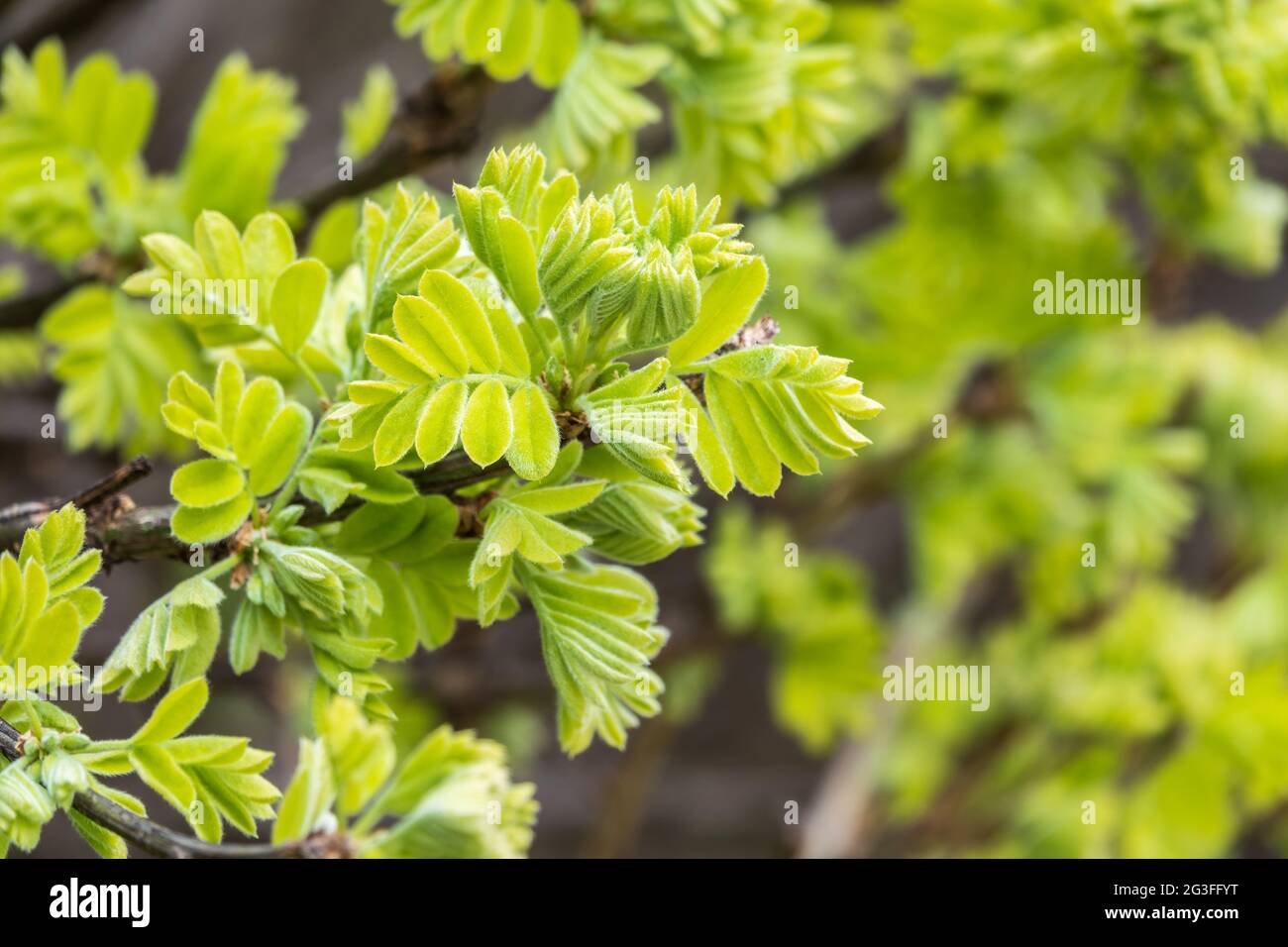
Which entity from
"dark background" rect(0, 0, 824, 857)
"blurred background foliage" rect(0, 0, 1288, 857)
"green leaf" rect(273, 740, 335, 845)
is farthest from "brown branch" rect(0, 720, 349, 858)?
"dark background" rect(0, 0, 824, 857)

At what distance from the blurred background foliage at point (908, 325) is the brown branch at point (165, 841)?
0.24 m

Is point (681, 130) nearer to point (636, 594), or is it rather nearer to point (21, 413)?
point (636, 594)

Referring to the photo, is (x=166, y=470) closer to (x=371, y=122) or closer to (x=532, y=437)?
(x=371, y=122)

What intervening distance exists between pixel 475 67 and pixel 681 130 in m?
0.09

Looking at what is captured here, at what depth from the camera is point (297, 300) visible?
34 cm

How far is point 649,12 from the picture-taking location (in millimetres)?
475

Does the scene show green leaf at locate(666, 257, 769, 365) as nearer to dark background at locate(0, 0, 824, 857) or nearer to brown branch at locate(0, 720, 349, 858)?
brown branch at locate(0, 720, 349, 858)

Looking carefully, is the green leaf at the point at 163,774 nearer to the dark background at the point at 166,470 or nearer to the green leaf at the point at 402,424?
the green leaf at the point at 402,424

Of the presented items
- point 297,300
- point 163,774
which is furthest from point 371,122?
point 163,774

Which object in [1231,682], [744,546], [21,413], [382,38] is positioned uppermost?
[382,38]

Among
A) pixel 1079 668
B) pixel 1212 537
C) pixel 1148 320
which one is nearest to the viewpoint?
pixel 1148 320

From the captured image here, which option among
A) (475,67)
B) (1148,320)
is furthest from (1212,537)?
(475,67)

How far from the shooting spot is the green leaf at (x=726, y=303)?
11.9 inches

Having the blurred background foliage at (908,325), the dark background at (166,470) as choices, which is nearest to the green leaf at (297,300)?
the blurred background foliage at (908,325)
